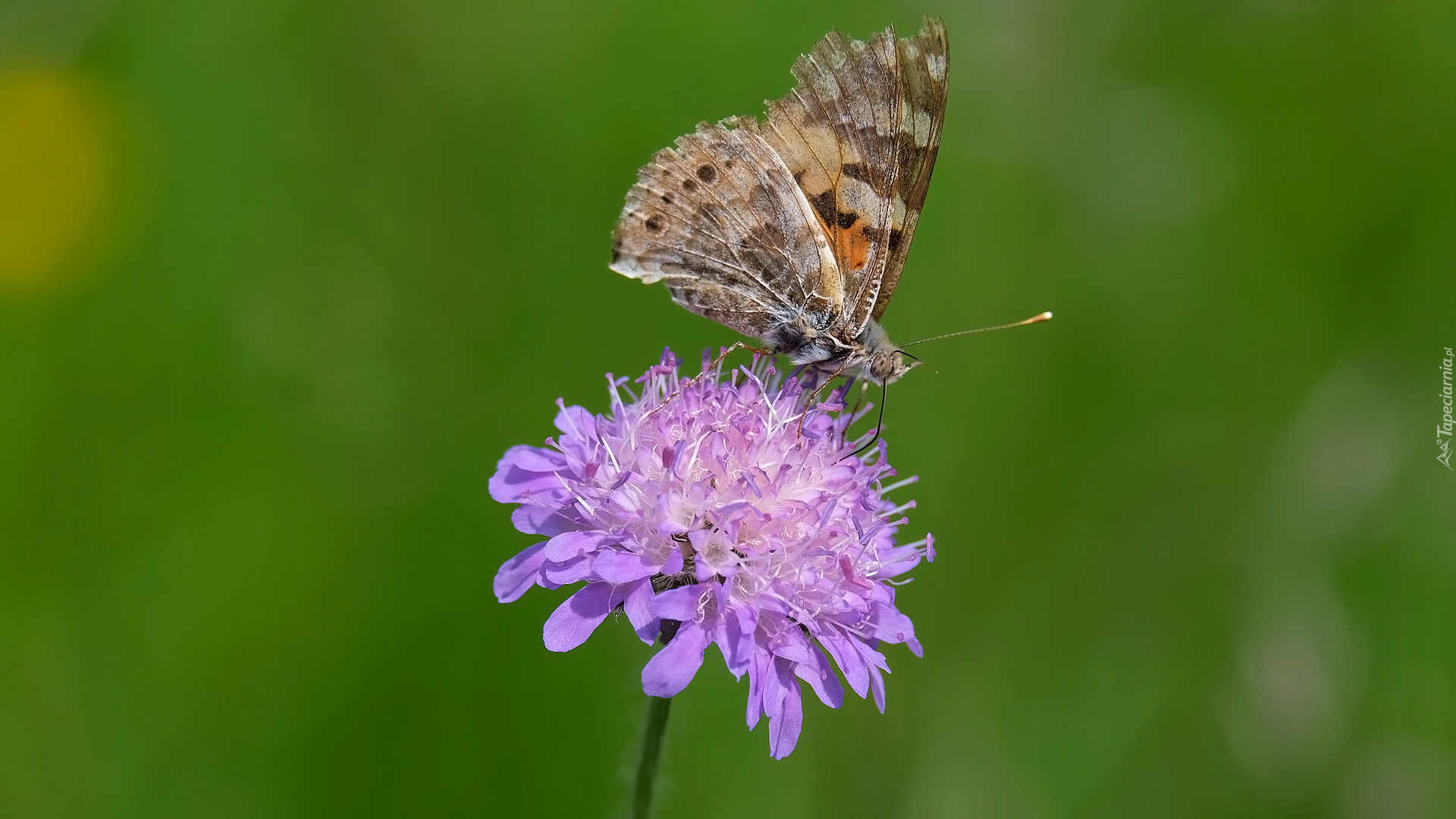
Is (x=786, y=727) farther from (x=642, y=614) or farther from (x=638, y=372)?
(x=638, y=372)

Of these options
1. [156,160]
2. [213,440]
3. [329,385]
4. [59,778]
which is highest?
[156,160]

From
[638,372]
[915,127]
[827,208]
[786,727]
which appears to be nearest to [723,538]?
[786,727]

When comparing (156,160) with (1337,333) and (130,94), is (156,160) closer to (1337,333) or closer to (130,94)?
(130,94)

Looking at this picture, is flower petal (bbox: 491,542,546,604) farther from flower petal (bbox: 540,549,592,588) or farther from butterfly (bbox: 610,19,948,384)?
butterfly (bbox: 610,19,948,384)

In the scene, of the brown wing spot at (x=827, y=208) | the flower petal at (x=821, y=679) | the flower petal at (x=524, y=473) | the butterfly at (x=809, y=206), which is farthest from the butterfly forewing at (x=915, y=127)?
the flower petal at (x=821, y=679)

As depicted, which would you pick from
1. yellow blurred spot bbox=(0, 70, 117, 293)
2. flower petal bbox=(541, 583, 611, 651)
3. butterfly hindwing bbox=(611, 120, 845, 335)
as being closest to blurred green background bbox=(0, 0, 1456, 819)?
yellow blurred spot bbox=(0, 70, 117, 293)

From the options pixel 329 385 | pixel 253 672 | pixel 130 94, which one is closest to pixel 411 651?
pixel 253 672

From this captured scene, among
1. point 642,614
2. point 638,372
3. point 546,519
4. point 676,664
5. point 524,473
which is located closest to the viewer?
point 676,664
